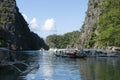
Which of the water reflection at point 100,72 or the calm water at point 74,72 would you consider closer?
the water reflection at point 100,72

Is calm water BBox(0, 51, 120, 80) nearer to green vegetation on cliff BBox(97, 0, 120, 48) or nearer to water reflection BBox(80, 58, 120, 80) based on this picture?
water reflection BBox(80, 58, 120, 80)

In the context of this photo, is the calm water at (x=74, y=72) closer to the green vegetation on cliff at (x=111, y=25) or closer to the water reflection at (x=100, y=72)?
the water reflection at (x=100, y=72)

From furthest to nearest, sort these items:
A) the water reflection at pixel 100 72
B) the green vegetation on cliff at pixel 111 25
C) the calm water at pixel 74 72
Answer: the green vegetation on cliff at pixel 111 25 < the calm water at pixel 74 72 < the water reflection at pixel 100 72

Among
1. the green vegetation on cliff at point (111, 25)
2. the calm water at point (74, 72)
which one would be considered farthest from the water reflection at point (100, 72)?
the green vegetation on cliff at point (111, 25)

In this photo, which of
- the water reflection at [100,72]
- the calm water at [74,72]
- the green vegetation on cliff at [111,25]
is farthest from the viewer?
the green vegetation on cliff at [111,25]

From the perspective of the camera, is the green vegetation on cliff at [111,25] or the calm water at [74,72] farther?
the green vegetation on cliff at [111,25]

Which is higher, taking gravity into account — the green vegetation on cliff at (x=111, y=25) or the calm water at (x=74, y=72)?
the green vegetation on cliff at (x=111, y=25)

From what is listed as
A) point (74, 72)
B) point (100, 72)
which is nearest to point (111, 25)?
point (74, 72)

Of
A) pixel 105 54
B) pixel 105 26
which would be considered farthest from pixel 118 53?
pixel 105 26

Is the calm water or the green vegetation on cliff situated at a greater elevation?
the green vegetation on cliff

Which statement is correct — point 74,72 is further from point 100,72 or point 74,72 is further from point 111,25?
point 111,25

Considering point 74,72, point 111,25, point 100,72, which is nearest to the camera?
point 100,72

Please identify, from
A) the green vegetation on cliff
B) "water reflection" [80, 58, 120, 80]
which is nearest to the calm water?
"water reflection" [80, 58, 120, 80]

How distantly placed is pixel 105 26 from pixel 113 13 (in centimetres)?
826
